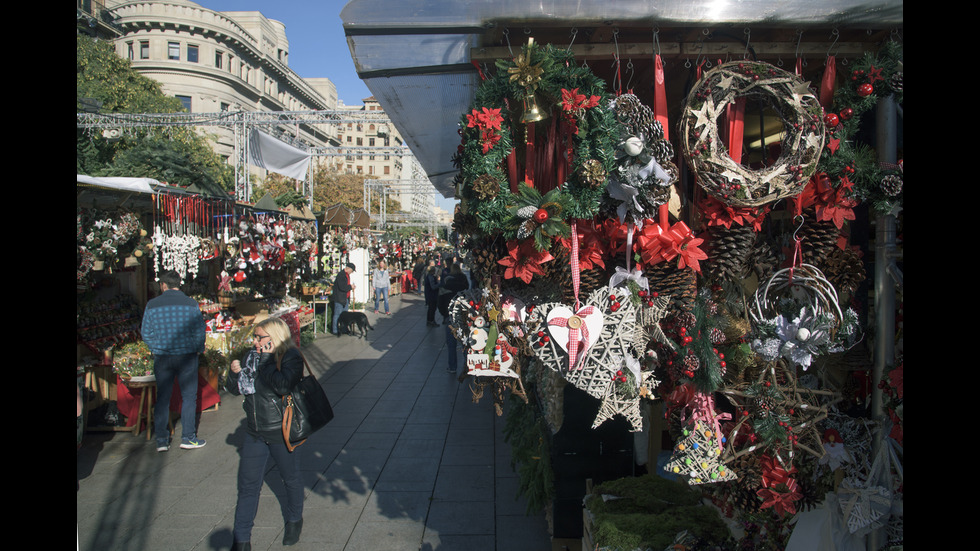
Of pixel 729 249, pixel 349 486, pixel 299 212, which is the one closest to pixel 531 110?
pixel 729 249

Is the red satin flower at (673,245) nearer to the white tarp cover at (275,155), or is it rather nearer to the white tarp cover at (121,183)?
the white tarp cover at (121,183)

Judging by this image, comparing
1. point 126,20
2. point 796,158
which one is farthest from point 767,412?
point 126,20

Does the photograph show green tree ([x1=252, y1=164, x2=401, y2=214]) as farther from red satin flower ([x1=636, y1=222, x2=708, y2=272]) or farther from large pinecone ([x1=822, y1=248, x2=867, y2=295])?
large pinecone ([x1=822, y1=248, x2=867, y2=295])

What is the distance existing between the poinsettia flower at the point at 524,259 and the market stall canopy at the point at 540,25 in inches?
27.9

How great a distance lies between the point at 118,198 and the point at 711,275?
6.58m

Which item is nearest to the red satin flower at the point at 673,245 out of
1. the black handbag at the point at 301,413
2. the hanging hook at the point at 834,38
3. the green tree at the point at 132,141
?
the hanging hook at the point at 834,38

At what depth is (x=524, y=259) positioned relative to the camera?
1.94m

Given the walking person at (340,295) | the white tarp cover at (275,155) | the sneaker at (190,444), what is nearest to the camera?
the sneaker at (190,444)

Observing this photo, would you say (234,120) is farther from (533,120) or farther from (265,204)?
(533,120)

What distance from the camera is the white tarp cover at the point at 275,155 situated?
10680 mm

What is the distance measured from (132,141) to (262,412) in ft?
53.2

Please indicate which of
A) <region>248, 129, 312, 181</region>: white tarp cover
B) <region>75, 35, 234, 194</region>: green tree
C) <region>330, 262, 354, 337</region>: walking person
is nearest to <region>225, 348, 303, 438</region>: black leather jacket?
<region>75, 35, 234, 194</region>: green tree

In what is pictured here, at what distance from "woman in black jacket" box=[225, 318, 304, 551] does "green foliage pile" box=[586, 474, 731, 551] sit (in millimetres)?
2135

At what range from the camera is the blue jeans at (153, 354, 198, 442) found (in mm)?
5496
